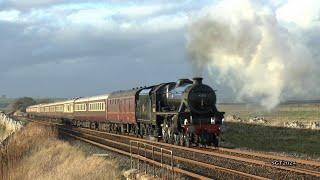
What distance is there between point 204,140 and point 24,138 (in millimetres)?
15520

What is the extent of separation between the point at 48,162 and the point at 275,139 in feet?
44.6

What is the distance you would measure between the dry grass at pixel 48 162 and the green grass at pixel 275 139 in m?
8.55

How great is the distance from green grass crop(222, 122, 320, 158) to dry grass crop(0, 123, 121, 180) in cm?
855

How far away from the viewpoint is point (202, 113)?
2584cm

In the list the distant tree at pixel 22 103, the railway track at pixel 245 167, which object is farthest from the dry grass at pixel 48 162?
the distant tree at pixel 22 103

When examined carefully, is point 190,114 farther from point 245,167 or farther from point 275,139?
point 275,139

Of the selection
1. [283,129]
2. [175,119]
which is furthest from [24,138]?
[283,129]

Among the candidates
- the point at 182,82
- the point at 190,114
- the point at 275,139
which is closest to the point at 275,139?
the point at 275,139

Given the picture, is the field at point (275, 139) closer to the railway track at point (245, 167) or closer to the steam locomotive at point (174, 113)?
the steam locomotive at point (174, 113)

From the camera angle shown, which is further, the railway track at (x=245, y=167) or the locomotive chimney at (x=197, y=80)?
the locomotive chimney at (x=197, y=80)

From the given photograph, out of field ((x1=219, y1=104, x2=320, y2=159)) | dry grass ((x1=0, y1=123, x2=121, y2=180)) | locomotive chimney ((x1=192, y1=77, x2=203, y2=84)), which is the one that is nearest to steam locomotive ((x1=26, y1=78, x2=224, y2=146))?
locomotive chimney ((x1=192, y1=77, x2=203, y2=84))

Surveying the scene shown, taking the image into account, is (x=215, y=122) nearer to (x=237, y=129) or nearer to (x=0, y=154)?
(x=0, y=154)

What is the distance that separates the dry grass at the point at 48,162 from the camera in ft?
62.7

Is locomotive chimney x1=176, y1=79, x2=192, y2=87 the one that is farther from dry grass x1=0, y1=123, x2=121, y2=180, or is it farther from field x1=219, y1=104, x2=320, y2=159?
dry grass x1=0, y1=123, x2=121, y2=180
